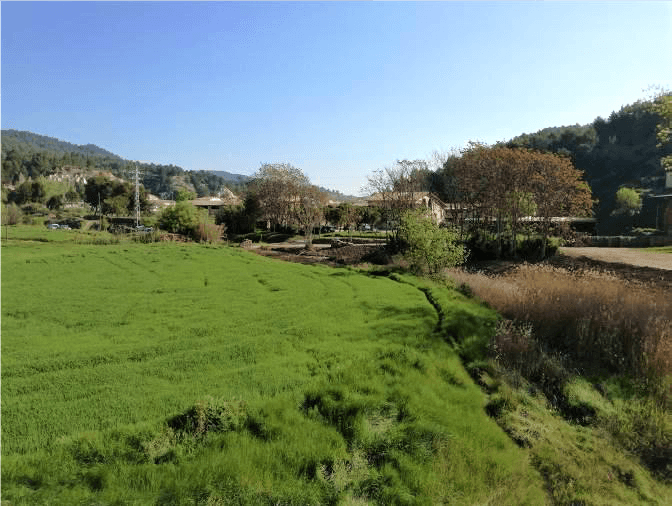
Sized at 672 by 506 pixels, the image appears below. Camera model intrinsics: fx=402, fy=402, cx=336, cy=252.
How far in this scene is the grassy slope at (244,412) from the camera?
3.65 m

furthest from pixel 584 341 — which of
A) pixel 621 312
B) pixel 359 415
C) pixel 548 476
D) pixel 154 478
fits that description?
pixel 154 478

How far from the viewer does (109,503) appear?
3.22 meters

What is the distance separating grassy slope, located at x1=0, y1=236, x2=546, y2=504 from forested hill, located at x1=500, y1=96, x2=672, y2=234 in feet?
258

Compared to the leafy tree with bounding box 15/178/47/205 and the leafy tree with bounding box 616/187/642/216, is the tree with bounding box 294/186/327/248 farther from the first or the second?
the leafy tree with bounding box 15/178/47/205

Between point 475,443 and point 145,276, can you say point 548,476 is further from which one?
point 145,276

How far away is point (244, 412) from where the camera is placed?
15.1 feet

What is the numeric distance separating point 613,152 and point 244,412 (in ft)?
384

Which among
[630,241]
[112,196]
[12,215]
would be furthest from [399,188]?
[112,196]

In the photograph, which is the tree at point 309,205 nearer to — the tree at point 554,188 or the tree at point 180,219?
the tree at point 180,219

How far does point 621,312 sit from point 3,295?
15.2 meters

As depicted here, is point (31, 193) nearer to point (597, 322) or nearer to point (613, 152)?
point (597, 322)

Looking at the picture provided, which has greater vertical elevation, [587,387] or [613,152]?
[613,152]

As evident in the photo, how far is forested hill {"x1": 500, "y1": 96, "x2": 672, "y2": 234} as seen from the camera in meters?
83.0

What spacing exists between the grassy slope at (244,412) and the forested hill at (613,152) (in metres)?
78.6
